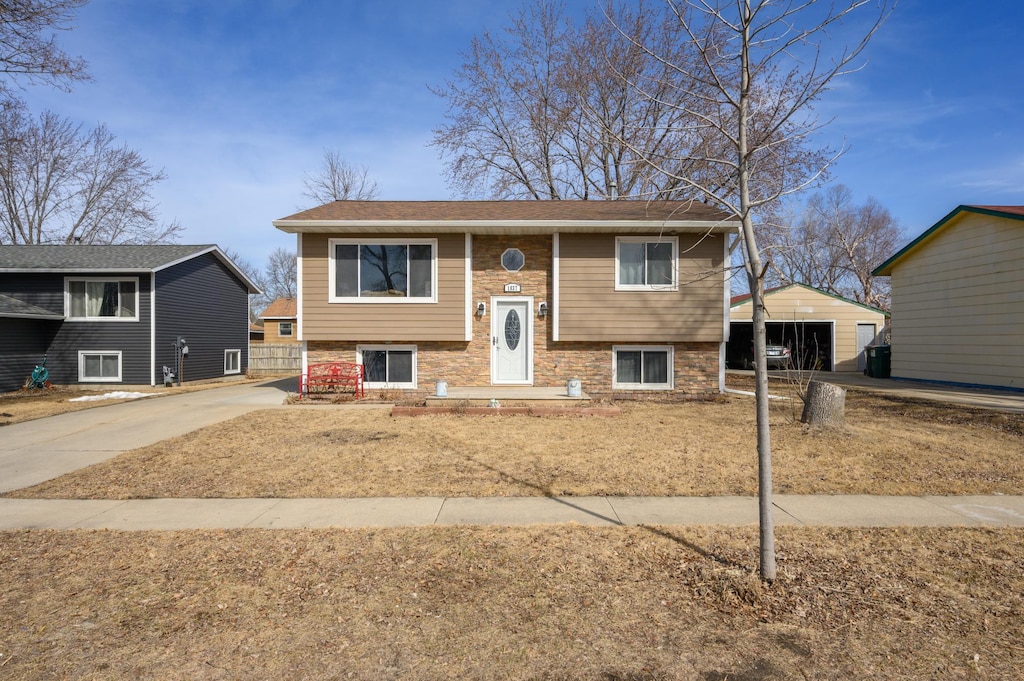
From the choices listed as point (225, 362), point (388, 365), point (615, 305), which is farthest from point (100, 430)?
point (225, 362)

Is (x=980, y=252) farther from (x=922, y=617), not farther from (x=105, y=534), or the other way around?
(x=105, y=534)

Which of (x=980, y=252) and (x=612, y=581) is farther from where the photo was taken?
(x=980, y=252)

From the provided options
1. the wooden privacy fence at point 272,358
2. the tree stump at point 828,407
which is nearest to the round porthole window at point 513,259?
the tree stump at point 828,407

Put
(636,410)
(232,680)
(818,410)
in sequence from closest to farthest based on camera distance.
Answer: (232,680), (818,410), (636,410)

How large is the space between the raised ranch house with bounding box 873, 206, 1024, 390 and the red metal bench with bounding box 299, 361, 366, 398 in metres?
16.8

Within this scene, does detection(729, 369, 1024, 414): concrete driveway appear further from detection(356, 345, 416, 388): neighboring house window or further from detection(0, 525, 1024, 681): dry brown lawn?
detection(0, 525, 1024, 681): dry brown lawn

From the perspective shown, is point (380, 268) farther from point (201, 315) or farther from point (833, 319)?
point (833, 319)

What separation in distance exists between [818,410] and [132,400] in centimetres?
1515

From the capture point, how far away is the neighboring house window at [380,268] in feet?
42.0

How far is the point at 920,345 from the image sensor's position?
712 inches

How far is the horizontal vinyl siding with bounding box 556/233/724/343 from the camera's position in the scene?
41.5 ft

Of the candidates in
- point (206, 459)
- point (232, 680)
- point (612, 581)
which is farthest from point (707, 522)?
point (206, 459)

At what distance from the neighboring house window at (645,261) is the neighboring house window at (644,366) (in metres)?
1.57

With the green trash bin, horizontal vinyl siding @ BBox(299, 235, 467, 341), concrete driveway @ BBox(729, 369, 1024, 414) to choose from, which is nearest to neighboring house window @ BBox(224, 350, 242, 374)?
horizontal vinyl siding @ BBox(299, 235, 467, 341)
